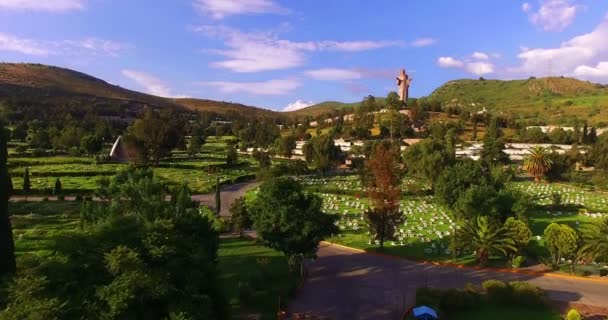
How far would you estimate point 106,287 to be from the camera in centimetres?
1173

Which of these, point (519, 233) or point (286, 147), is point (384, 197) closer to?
point (519, 233)

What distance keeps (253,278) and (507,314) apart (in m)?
13.1

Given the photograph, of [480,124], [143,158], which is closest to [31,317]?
[143,158]

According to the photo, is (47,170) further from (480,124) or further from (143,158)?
(480,124)

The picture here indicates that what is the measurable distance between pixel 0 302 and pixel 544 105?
698 feet

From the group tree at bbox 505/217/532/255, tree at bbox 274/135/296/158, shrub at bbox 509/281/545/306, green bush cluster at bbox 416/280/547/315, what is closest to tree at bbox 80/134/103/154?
tree at bbox 274/135/296/158

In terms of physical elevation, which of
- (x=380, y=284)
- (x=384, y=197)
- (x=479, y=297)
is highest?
(x=384, y=197)

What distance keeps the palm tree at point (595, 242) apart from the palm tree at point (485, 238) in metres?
4.06

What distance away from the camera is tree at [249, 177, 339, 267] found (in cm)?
2431

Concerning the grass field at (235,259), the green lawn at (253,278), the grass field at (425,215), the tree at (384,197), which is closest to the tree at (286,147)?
the grass field at (425,215)

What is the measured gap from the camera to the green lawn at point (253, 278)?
71.0 feet

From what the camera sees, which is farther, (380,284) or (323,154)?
(323,154)

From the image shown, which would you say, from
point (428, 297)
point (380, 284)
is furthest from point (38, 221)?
point (428, 297)

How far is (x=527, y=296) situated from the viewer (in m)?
22.4
